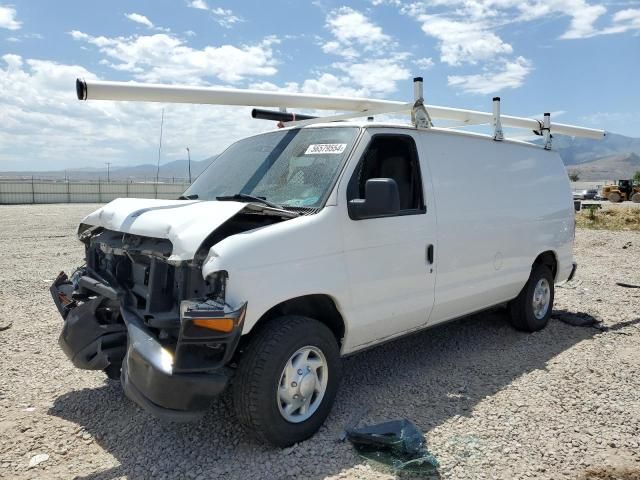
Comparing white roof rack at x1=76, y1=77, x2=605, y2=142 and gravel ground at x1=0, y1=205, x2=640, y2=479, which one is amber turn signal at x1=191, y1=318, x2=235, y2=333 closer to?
gravel ground at x1=0, y1=205, x2=640, y2=479

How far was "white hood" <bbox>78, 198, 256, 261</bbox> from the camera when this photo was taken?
328 cm

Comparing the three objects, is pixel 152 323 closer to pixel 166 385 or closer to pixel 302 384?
pixel 166 385

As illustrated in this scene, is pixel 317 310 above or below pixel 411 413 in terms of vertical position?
above

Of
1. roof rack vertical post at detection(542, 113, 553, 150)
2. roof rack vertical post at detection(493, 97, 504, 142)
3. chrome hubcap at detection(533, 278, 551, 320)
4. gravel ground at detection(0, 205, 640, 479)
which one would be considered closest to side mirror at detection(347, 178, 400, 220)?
gravel ground at detection(0, 205, 640, 479)

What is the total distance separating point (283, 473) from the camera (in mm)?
3332

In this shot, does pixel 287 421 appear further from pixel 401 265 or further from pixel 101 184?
pixel 101 184

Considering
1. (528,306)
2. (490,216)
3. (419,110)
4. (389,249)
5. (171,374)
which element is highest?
(419,110)

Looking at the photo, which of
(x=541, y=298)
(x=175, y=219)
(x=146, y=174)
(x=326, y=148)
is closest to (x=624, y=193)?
(x=146, y=174)

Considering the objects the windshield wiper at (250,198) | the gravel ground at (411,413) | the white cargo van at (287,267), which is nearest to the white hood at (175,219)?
the white cargo van at (287,267)

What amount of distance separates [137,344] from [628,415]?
11.9 ft

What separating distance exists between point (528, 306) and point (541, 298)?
0.37m

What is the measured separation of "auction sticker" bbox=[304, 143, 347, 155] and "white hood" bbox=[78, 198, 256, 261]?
0.77 m

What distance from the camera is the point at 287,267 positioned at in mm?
3486

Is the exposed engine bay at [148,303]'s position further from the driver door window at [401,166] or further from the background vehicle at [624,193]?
the background vehicle at [624,193]
